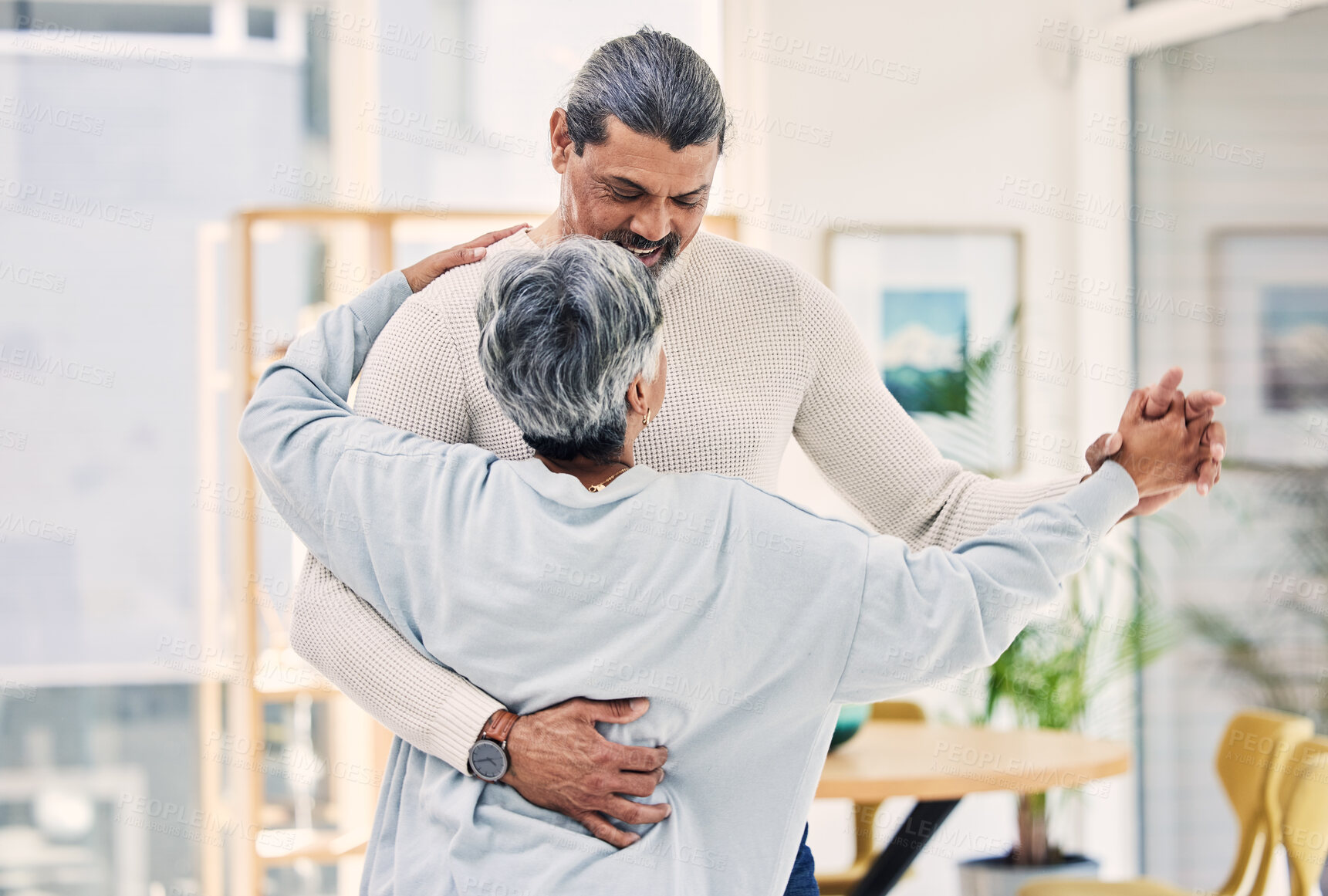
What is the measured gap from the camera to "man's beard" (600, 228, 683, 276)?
133cm

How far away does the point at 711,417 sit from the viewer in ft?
4.52

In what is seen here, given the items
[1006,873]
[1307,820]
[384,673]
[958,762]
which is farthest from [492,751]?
[1006,873]

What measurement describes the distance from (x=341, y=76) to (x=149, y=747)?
7.22 ft

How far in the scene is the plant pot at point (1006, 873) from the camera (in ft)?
10.9

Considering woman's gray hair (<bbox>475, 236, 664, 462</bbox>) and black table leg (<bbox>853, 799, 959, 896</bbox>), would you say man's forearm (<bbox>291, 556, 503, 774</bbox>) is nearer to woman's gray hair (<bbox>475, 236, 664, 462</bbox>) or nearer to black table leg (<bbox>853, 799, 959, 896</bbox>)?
woman's gray hair (<bbox>475, 236, 664, 462</bbox>)

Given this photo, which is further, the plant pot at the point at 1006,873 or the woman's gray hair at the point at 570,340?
the plant pot at the point at 1006,873

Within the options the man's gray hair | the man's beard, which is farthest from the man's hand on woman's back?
the man's gray hair

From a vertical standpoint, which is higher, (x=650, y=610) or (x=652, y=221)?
(x=652, y=221)

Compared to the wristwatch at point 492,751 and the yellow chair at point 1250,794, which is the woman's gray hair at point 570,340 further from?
the yellow chair at point 1250,794

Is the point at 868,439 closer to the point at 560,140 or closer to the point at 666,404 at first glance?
the point at 666,404

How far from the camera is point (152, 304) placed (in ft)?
12.3

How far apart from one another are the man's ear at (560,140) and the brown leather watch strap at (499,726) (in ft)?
1.97

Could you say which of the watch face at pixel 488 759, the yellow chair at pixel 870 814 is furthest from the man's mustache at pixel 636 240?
the yellow chair at pixel 870 814

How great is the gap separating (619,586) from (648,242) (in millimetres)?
431
